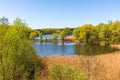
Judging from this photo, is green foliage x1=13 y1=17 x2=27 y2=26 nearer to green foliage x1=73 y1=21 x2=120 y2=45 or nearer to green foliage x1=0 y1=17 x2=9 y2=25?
green foliage x1=0 y1=17 x2=9 y2=25

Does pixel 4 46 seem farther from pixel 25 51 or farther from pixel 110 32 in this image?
pixel 110 32

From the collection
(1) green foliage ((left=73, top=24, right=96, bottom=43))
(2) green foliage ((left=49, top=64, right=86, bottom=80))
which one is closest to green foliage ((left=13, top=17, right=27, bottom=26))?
(2) green foliage ((left=49, top=64, right=86, bottom=80))

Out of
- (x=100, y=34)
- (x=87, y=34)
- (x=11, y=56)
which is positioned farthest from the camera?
(x=87, y=34)

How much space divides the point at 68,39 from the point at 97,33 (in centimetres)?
2647

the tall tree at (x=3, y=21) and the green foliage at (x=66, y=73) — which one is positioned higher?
the tall tree at (x=3, y=21)

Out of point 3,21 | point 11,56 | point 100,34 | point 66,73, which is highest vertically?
point 3,21

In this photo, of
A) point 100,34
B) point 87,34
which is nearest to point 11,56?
point 100,34

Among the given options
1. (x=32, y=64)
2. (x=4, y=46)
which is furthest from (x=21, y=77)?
(x=32, y=64)

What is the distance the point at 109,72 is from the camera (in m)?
17.2

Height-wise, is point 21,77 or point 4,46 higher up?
→ point 4,46

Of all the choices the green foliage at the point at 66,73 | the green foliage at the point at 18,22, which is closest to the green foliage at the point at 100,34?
the green foliage at the point at 18,22

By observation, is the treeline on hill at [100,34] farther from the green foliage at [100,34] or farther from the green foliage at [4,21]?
the green foliage at [4,21]

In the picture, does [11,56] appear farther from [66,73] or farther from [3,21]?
[66,73]

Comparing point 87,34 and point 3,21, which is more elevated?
point 3,21
